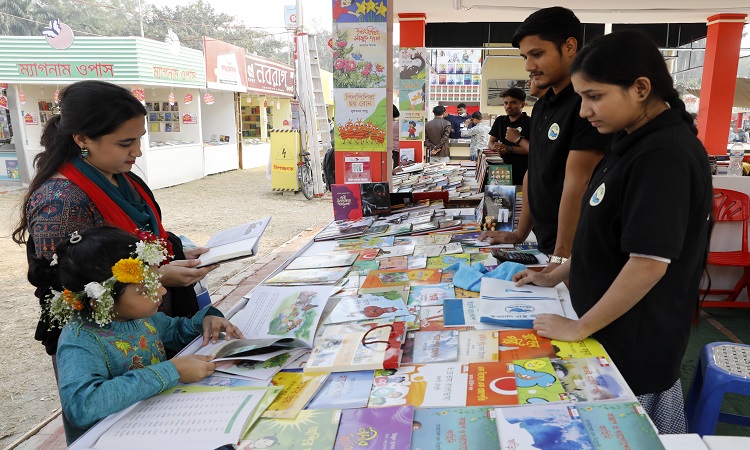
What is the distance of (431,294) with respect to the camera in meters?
1.72

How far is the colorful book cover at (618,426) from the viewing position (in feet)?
2.91

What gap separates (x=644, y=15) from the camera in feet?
30.1

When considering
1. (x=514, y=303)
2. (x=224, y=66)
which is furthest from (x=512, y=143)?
(x=224, y=66)

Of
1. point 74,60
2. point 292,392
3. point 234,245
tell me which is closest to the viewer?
point 292,392

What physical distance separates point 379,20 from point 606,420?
3.05 meters

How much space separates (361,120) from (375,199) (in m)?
0.80

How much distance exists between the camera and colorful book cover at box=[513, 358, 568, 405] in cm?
104

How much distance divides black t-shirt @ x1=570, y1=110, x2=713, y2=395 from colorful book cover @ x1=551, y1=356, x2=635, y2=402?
0.13m

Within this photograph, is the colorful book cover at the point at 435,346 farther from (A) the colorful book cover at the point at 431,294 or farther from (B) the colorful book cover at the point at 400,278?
(B) the colorful book cover at the point at 400,278

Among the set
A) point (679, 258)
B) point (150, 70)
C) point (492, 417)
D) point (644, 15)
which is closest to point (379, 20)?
point (679, 258)

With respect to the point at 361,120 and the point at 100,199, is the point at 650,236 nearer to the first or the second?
the point at 100,199

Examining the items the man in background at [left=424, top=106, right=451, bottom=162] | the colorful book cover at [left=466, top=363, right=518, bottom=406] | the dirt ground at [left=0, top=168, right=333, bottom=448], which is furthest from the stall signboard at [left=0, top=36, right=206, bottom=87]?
the colorful book cover at [left=466, top=363, right=518, bottom=406]

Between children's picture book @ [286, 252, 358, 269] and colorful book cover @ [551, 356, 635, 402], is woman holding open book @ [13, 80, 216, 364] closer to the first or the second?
children's picture book @ [286, 252, 358, 269]

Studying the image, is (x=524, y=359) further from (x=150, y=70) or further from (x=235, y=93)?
(x=235, y=93)
